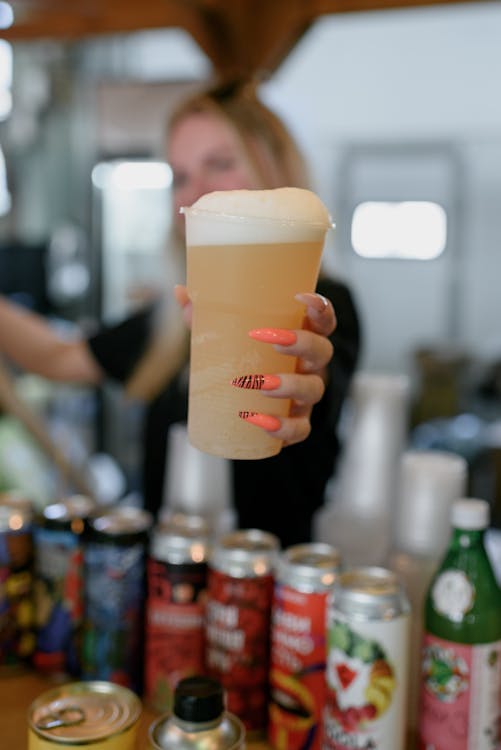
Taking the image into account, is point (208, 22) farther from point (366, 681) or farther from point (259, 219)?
point (366, 681)

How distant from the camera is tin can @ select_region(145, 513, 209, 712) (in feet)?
2.77

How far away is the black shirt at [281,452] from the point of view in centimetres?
68

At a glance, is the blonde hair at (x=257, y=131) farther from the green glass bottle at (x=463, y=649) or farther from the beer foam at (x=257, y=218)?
the green glass bottle at (x=463, y=649)

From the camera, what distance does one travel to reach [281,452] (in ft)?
2.11

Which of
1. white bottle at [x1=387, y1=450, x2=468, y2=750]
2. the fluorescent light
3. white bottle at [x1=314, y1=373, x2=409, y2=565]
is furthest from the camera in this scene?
the fluorescent light

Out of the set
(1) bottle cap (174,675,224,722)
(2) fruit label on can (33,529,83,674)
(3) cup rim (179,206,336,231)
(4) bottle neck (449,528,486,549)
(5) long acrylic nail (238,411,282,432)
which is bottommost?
(2) fruit label on can (33,529,83,674)

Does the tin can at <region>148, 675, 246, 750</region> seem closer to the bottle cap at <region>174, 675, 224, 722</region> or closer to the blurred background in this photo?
the bottle cap at <region>174, 675, 224, 722</region>

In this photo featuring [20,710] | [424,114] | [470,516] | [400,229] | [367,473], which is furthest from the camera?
[400,229]

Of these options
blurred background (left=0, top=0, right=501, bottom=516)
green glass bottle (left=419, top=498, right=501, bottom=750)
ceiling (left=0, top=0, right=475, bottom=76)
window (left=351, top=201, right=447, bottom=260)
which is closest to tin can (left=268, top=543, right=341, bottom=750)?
green glass bottle (left=419, top=498, right=501, bottom=750)

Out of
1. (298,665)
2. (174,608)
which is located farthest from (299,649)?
(174,608)

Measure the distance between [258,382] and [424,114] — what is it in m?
3.89

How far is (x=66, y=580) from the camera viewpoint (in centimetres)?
93

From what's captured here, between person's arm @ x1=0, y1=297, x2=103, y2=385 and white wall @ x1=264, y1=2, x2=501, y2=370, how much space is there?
2.51 metres

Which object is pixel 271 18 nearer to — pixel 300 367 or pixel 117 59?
pixel 300 367
